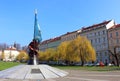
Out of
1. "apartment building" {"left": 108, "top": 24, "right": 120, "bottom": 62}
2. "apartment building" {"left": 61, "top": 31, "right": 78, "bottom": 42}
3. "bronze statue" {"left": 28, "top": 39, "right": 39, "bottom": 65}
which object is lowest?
"bronze statue" {"left": 28, "top": 39, "right": 39, "bottom": 65}

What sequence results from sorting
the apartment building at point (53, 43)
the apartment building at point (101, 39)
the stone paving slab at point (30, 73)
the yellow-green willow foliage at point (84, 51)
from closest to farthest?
the stone paving slab at point (30, 73), the yellow-green willow foliage at point (84, 51), the apartment building at point (101, 39), the apartment building at point (53, 43)

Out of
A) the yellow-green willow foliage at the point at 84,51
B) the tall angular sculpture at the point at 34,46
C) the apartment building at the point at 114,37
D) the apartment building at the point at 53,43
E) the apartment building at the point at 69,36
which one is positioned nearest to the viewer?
the tall angular sculpture at the point at 34,46

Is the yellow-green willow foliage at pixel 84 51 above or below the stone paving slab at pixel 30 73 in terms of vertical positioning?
above

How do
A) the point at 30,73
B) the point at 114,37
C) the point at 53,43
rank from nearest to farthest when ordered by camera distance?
the point at 30,73, the point at 114,37, the point at 53,43

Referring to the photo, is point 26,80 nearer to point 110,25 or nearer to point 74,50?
point 74,50

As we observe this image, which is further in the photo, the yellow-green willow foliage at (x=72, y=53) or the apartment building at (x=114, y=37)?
the apartment building at (x=114, y=37)

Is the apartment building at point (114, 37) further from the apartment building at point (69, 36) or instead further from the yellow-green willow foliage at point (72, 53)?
the apartment building at point (69, 36)

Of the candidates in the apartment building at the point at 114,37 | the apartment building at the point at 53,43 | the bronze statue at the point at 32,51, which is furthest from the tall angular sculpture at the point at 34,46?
the apartment building at the point at 53,43

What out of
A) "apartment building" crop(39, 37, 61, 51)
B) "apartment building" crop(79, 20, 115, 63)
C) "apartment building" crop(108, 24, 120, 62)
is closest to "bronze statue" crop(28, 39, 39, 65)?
"apartment building" crop(108, 24, 120, 62)

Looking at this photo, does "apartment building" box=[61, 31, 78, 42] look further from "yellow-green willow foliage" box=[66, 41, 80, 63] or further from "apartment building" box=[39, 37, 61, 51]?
"yellow-green willow foliage" box=[66, 41, 80, 63]

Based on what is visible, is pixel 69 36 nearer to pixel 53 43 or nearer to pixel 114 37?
pixel 53 43

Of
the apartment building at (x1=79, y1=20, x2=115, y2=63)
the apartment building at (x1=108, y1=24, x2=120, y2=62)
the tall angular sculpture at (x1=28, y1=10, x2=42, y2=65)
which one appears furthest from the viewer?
the apartment building at (x1=79, y1=20, x2=115, y2=63)

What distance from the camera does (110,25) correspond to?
95000mm

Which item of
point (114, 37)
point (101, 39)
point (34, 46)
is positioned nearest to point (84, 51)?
point (114, 37)
